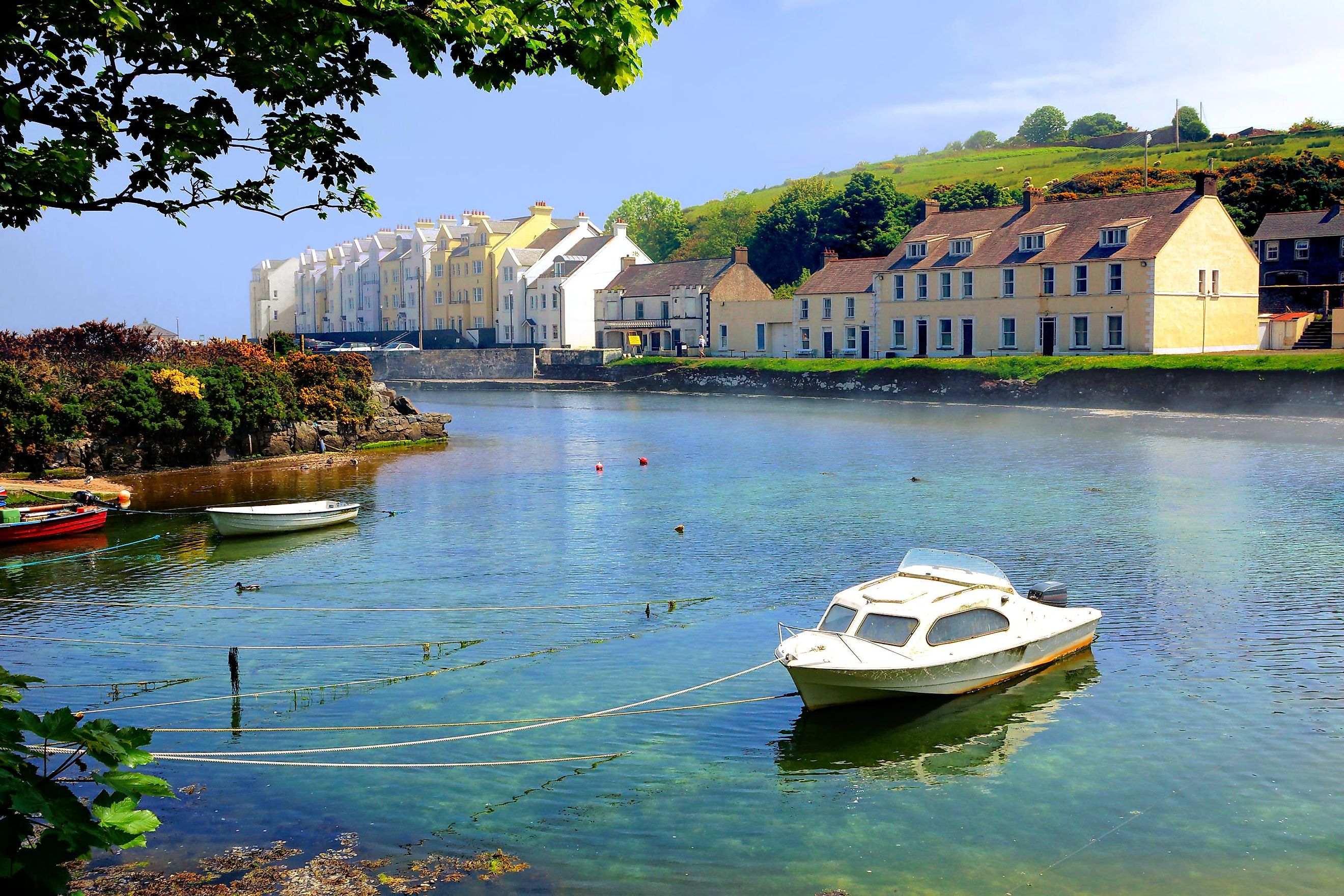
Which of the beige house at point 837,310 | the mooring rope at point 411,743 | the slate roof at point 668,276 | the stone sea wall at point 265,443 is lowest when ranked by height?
the mooring rope at point 411,743

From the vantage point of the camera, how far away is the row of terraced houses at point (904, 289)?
81.7 meters

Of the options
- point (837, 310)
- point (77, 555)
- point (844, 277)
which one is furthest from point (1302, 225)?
point (77, 555)

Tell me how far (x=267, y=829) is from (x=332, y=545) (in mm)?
21266

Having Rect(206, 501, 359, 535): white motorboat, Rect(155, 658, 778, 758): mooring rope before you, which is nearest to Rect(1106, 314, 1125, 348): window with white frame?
Rect(206, 501, 359, 535): white motorboat

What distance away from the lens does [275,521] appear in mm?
36406

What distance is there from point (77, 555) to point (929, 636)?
86.0 feet

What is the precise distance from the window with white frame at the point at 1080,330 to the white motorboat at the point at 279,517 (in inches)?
2491

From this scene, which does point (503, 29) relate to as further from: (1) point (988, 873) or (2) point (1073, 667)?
(2) point (1073, 667)

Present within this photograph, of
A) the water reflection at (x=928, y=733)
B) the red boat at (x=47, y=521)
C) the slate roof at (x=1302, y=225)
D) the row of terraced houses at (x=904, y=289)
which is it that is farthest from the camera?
the slate roof at (x=1302, y=225)

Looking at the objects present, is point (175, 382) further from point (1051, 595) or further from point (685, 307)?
point (685, 307)

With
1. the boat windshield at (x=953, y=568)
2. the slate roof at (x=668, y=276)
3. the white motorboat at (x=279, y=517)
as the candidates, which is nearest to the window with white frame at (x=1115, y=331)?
the slate roof at (x=668, y=276)

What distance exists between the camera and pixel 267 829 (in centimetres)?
1488

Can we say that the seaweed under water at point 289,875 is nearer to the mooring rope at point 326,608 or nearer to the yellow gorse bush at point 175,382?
the mooring rope at point 326,608

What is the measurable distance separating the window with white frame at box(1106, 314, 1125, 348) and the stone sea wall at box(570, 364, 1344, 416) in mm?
5084
